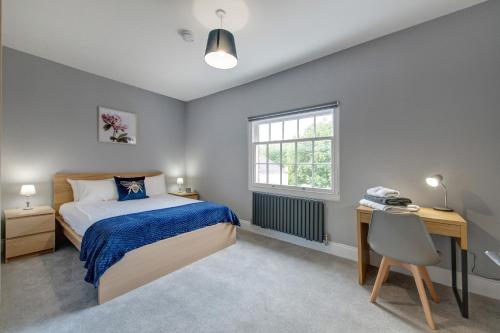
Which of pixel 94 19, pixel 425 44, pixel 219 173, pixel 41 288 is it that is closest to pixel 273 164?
pixel 219 173

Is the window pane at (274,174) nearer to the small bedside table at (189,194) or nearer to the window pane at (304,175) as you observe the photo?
the window pane at (304,175)

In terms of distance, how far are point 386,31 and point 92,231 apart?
3582 millimetres

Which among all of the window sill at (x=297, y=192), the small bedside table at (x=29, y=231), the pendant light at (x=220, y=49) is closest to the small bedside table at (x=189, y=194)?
the window sill at (x=297, y=192)

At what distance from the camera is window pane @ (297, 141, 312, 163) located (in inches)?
129

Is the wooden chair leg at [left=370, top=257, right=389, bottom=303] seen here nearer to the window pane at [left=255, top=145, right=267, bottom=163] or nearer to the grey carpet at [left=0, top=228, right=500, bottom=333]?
the grey carpet at [left=0, top=228, right=500, bottom=333]

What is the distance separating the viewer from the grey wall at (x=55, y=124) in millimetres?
3012

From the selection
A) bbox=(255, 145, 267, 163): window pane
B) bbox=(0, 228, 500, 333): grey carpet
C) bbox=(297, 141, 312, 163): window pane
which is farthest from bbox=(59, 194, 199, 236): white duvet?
bbox=(297, 141, 312, 163): window pane

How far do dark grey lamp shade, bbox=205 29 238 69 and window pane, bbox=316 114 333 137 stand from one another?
147cm

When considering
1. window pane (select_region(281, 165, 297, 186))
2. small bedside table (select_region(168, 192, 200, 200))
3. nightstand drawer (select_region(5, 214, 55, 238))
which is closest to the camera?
nightstand drawer (select_region(5, 214, 55, 238))

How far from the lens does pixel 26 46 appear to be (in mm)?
2912

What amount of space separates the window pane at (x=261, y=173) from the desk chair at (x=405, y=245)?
189 cm

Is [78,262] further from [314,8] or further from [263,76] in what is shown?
[314,8]

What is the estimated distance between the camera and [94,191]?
340 cm

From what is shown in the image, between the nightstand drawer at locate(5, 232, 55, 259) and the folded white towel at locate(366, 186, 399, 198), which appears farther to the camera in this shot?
the nightstand drawer at locate(5, 232, 55, 259)
